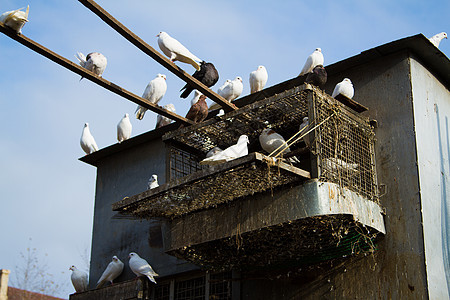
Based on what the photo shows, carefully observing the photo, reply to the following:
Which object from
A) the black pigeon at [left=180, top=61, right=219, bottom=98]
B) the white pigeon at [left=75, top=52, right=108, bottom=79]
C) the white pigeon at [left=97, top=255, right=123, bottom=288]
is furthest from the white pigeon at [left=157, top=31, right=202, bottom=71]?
the white pigeon at [left=97, top=255, right=123, bottom=288]

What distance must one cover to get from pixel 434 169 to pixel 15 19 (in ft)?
20.1

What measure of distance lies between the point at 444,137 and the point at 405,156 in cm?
119

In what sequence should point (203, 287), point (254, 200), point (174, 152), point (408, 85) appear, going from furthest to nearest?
point (203, 287)
point (174, 152)
point (408, 85)
point (254, 200)

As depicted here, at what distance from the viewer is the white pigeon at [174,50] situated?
33.0 feet

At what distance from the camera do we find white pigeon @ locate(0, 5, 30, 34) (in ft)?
25.9

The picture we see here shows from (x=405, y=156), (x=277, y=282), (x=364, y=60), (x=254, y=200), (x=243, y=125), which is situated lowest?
(x=277, y=282)

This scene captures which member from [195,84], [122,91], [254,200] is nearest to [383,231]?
[254,200]

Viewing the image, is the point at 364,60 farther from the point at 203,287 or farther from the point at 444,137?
the point at 203,287

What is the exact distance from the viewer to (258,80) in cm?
1199

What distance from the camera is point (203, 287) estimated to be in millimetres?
11484

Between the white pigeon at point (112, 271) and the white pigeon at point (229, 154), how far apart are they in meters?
4.22

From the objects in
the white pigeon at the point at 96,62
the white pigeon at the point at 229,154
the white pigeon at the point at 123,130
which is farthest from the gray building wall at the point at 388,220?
the white pigeon at the point at 96,62

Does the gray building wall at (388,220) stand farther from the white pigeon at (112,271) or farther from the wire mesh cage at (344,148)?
the white pigeon at (112,271)

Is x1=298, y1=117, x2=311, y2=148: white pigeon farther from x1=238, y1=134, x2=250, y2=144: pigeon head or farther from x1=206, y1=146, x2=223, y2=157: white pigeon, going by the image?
x1=206, y1=146, x2=223, y2=157: white pigeon
